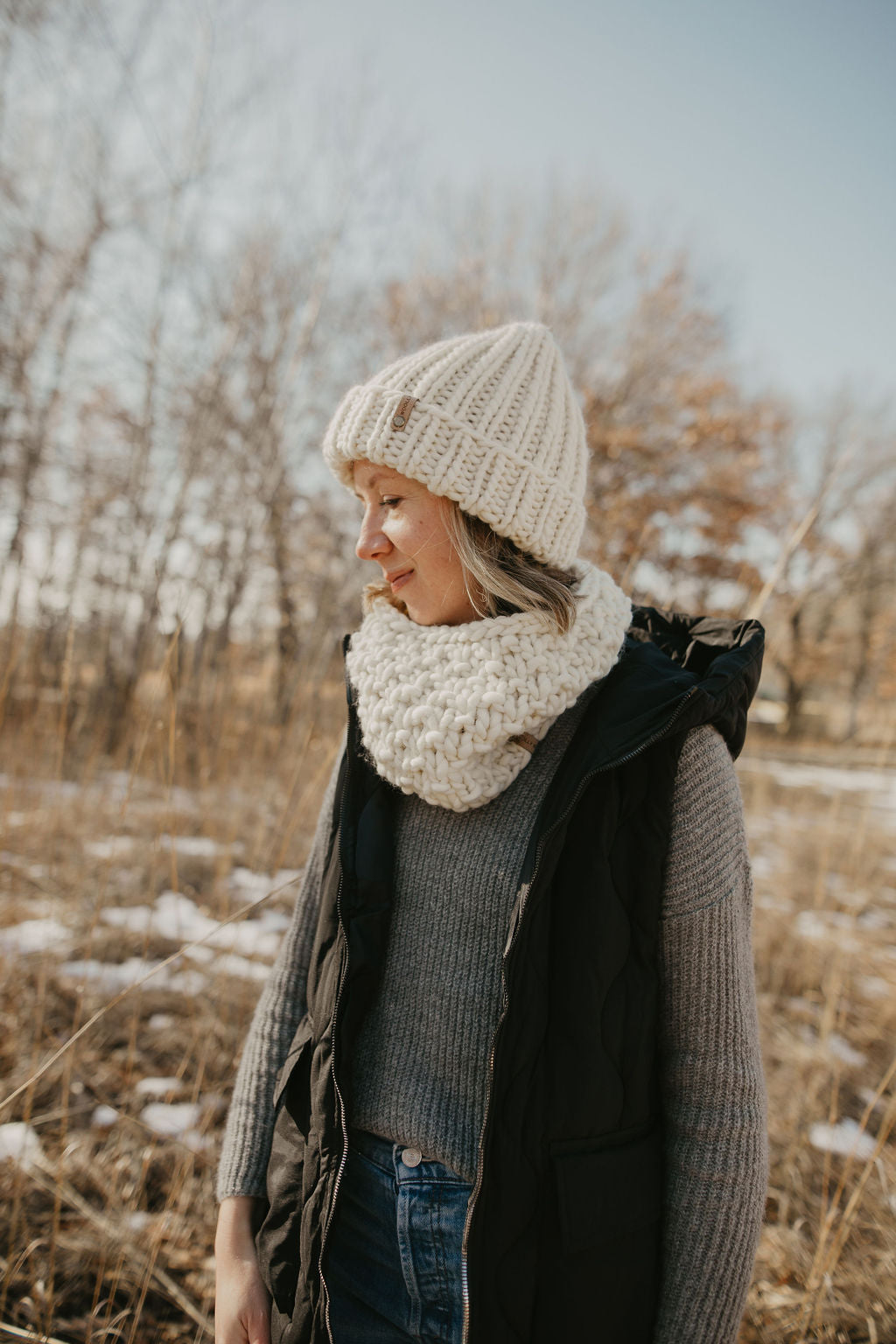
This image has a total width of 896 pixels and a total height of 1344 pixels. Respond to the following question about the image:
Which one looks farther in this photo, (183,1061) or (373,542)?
(183,1061)

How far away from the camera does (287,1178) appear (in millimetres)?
996

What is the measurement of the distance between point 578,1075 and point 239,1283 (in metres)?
0.64

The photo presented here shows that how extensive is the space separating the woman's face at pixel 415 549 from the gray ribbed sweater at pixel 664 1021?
27 centimetres

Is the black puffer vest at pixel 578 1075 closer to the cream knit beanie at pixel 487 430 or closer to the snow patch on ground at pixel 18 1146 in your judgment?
the cream knit beanie at pixel 487 430

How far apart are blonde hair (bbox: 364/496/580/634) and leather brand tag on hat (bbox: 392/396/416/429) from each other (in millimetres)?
134

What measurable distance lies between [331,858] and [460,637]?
0.42m

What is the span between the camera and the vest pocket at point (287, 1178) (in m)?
0.95

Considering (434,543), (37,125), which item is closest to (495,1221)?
(434,543)

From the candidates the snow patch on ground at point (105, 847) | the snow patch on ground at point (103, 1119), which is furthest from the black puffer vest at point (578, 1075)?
the snow patch on ground at point (105, 847)

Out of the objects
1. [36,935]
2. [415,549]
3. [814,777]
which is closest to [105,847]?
[36,935]

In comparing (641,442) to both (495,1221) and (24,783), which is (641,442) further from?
(495,1221)

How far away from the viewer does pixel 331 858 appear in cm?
112

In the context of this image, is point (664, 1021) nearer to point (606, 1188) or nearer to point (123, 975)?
point (606, 1188)

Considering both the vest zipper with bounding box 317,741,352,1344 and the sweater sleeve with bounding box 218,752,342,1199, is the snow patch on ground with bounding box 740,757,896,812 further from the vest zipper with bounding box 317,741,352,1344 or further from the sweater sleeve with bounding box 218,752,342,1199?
the vest zipper with bounding box 317,741,352,1344
